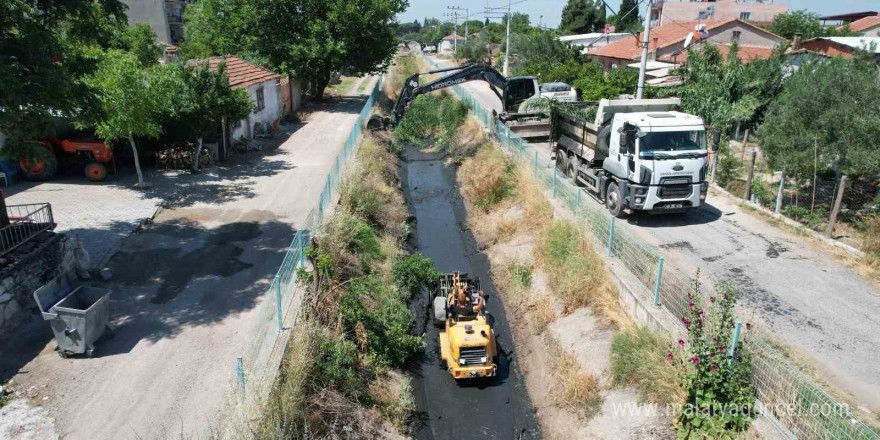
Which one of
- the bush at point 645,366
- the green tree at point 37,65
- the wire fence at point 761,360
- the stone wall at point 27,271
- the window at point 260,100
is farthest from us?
the window at point 260,100

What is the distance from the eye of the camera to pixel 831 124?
509 inches

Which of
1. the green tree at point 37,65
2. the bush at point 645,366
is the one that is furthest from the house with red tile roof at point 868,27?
the green tree at point 37,65

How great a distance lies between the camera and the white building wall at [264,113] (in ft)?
76.8

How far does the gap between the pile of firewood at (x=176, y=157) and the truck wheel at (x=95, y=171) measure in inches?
80.0

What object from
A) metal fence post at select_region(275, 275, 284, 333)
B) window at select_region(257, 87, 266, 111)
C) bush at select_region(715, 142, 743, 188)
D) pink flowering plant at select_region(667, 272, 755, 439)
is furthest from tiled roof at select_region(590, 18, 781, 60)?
metal fence post at select_region(275, 275, 284, 333)

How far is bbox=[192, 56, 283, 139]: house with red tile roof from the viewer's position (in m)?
23.5

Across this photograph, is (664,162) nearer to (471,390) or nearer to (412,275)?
(412,275)

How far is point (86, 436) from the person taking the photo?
23.9 feet

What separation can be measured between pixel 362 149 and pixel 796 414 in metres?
16.9

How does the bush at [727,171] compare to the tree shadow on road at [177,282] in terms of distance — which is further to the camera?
the bush at [727,171]

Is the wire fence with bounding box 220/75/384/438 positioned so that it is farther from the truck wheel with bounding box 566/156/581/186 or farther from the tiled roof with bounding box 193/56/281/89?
the tiled roof with bounding box 193/56/281/89

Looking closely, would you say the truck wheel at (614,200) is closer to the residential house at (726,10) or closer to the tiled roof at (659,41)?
the tiled roof at (659,41)

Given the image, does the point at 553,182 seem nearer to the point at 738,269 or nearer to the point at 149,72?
the point at 738,269

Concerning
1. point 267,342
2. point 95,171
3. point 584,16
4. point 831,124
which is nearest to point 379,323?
point 267,342
